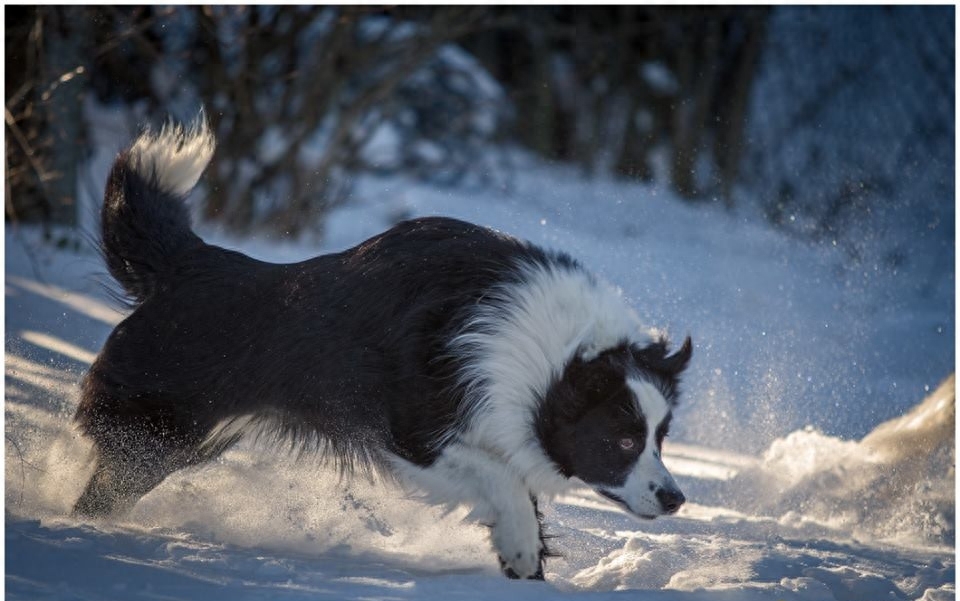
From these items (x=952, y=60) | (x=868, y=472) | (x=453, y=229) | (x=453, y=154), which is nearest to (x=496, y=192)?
(x=453, y=154)

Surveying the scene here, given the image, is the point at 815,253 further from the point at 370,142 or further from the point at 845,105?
the point at 370,142

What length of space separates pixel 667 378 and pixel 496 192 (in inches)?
296

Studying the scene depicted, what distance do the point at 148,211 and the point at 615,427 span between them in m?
1.94

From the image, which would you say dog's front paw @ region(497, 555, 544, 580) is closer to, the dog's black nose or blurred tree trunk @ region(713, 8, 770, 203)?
the dog's black nose

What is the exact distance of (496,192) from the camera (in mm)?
11203

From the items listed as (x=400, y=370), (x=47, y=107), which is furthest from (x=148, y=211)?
(x=47, y=107)

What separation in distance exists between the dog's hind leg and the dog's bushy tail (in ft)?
4.06

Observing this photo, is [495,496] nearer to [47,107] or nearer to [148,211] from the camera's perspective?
[148,211]

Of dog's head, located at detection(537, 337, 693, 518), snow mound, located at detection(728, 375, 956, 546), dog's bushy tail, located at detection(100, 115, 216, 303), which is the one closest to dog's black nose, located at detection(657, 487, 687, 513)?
dog's head, located at detection(537, 337, 693, 518)

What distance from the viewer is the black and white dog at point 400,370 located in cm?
368

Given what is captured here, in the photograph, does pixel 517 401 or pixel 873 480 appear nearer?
pixel 517 401

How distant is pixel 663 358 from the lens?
3.83 m

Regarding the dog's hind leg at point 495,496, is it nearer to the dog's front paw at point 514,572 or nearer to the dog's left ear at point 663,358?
Result: the dog's front paw at point 514,572

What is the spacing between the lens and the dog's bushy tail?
4203mm
